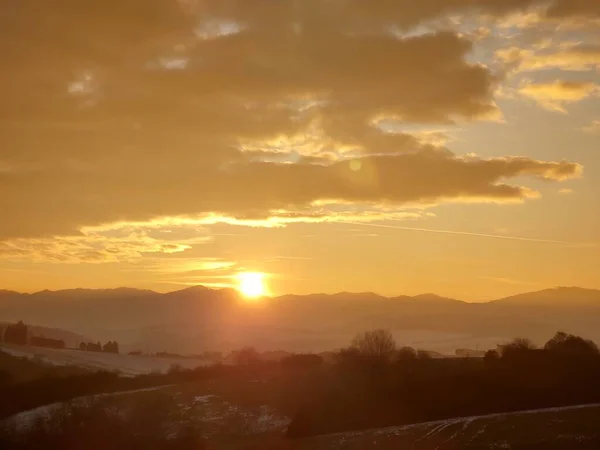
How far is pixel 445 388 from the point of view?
82125mm

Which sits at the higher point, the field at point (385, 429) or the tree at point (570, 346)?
the tree at point (570, 346)

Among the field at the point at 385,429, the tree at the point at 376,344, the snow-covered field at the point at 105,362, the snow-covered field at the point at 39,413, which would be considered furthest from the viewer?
the snow-covered field at the point at 105,362

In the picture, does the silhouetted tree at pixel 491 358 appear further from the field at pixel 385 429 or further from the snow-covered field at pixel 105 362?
the snow-covered field at pixel 105 362

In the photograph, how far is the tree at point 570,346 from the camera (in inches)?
3807

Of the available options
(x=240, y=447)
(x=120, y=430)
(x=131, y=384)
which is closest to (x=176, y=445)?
(x=240, y=447)

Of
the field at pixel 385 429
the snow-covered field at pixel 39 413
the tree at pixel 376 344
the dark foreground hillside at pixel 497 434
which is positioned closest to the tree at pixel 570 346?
the tree at pixel 376 344

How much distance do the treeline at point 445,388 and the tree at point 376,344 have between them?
1558 cm

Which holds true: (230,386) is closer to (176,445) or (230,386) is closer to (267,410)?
(267,410)

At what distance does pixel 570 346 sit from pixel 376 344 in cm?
3257

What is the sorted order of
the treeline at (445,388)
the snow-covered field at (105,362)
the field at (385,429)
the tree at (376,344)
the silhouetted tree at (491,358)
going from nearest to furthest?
1. the field at (385,429)
2. the treeline at (445,388)
3. the silhouetted tree at (491,358)
4. the tree at (376,344)
5. the snow-covered field at (105,362)

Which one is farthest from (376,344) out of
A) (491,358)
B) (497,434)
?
(497,434)

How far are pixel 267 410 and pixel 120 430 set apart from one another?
16443 mm

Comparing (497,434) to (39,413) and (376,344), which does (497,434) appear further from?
(376,344)

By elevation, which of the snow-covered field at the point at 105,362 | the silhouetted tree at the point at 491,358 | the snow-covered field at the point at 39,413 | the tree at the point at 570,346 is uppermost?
the tree at the point at 570,346
